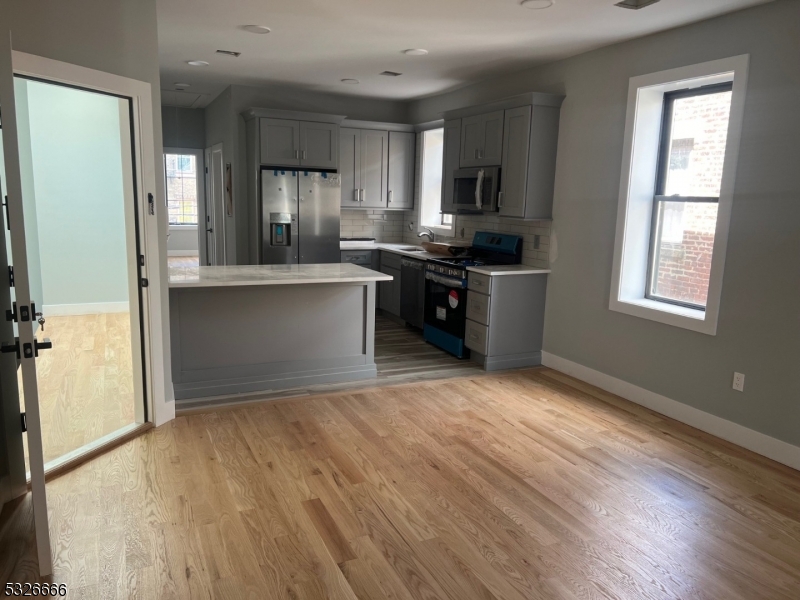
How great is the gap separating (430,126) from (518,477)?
4978mm

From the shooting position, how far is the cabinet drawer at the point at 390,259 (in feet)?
22.1

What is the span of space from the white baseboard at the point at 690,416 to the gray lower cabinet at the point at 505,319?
30 cm

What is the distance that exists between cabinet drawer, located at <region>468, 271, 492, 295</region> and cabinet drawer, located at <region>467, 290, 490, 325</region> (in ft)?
0.14

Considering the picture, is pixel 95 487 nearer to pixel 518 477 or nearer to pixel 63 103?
pixel 518 477

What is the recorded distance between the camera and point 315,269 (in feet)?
15.6

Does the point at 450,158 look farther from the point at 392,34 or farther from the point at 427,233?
the point at 392,34

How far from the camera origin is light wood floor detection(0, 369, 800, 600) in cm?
228

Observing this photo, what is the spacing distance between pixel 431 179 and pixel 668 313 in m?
3.95

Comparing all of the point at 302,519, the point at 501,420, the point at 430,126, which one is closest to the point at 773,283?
the point at 501,420

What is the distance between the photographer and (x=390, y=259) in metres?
6.93

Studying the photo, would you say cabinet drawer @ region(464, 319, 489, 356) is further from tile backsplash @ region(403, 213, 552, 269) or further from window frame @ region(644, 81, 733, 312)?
window frame @ region(644, 81, 733, 312)

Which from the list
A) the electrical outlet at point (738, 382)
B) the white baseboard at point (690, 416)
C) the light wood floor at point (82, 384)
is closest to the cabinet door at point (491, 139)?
the white baseboard at point (690, 416)

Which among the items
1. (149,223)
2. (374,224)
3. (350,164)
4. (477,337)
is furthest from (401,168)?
(149,223)

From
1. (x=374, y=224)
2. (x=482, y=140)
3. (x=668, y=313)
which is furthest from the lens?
(x=374, y=224)
